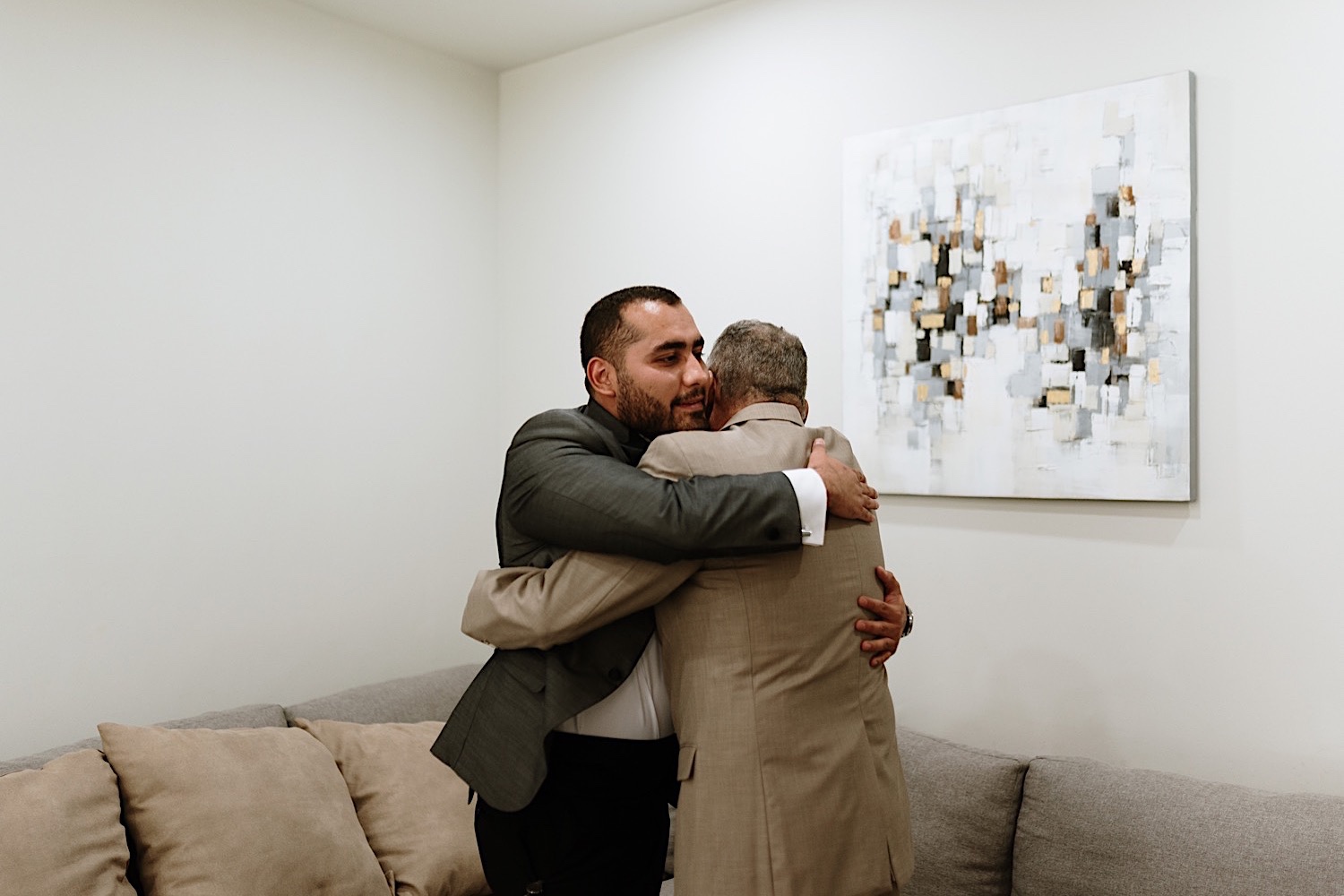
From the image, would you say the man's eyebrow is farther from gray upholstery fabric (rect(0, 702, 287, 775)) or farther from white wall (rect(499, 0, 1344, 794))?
gray upholstery fabric (rect(0, 702, 287, 775))

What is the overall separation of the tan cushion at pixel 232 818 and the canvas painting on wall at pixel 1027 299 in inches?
61.5

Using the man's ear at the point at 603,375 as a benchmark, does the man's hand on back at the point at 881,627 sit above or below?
below

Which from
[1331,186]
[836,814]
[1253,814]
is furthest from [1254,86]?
[836,814]

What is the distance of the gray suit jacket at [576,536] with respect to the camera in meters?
1.63

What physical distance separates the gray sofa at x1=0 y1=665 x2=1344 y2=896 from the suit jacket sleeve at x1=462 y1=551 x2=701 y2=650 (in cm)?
101

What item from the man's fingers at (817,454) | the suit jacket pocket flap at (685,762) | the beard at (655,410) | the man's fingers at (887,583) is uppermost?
the beard at (655,410)

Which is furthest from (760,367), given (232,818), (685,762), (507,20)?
(507,20)

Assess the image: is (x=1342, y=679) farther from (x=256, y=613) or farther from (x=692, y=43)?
Answer: (x=256, y=613)

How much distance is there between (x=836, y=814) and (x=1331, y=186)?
5.49 feet

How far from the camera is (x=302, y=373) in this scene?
10.8ft

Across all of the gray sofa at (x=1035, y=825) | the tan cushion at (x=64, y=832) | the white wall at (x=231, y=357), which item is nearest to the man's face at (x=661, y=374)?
the gray sofa at (x=1035, y=825)

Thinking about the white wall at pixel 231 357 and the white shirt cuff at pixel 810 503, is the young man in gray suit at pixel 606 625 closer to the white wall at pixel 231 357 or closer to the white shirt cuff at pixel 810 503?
the white shirt cuff at pixel 810 503

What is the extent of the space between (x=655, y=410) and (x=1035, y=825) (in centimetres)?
130

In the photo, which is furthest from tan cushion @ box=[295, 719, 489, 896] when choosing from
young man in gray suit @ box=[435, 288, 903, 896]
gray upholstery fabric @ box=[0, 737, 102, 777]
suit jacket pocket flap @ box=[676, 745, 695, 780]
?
suit jacket pocket flap @ box=[676, 745, 695, 780]
